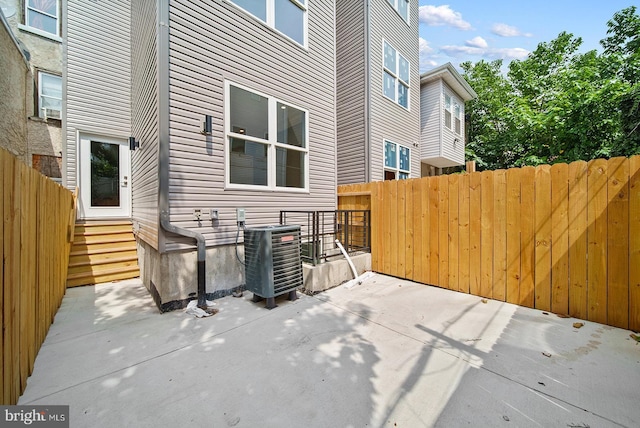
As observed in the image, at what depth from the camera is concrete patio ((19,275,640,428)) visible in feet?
5.57

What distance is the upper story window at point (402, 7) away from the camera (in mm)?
8477

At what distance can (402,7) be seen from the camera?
884 cm

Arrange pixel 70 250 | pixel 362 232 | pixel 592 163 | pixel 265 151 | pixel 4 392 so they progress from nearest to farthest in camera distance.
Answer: pixel 4 392 < pixel 592 163 < pixel 265 151 < pixel 70 250 < pixel 362 232

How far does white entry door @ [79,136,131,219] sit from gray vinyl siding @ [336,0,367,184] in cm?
554

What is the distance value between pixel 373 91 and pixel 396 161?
2.17 metres

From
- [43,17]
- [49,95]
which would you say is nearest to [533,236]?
[49,95]

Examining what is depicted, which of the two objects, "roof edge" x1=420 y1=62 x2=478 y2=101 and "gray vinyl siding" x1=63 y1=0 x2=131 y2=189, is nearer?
"gray vinyl siding" x1=63 y1=0 x2=131 y2=189

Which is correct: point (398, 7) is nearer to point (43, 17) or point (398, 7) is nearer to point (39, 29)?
point (43, 17)

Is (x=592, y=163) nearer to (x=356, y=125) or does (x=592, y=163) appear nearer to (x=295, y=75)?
(x=295, y=75)

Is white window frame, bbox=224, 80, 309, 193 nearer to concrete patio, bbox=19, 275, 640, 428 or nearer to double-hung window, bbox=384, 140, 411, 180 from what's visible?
concrete patio, bbox=19, 275, 640, 428

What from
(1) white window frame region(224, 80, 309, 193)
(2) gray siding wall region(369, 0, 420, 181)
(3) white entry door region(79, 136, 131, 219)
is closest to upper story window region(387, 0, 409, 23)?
(2) gray siding wall region(369, 0, 420, 181)

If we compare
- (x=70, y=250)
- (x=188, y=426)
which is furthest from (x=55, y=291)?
(x=188, y=426)

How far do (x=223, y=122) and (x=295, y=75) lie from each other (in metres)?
1.95

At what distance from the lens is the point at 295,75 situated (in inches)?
200
